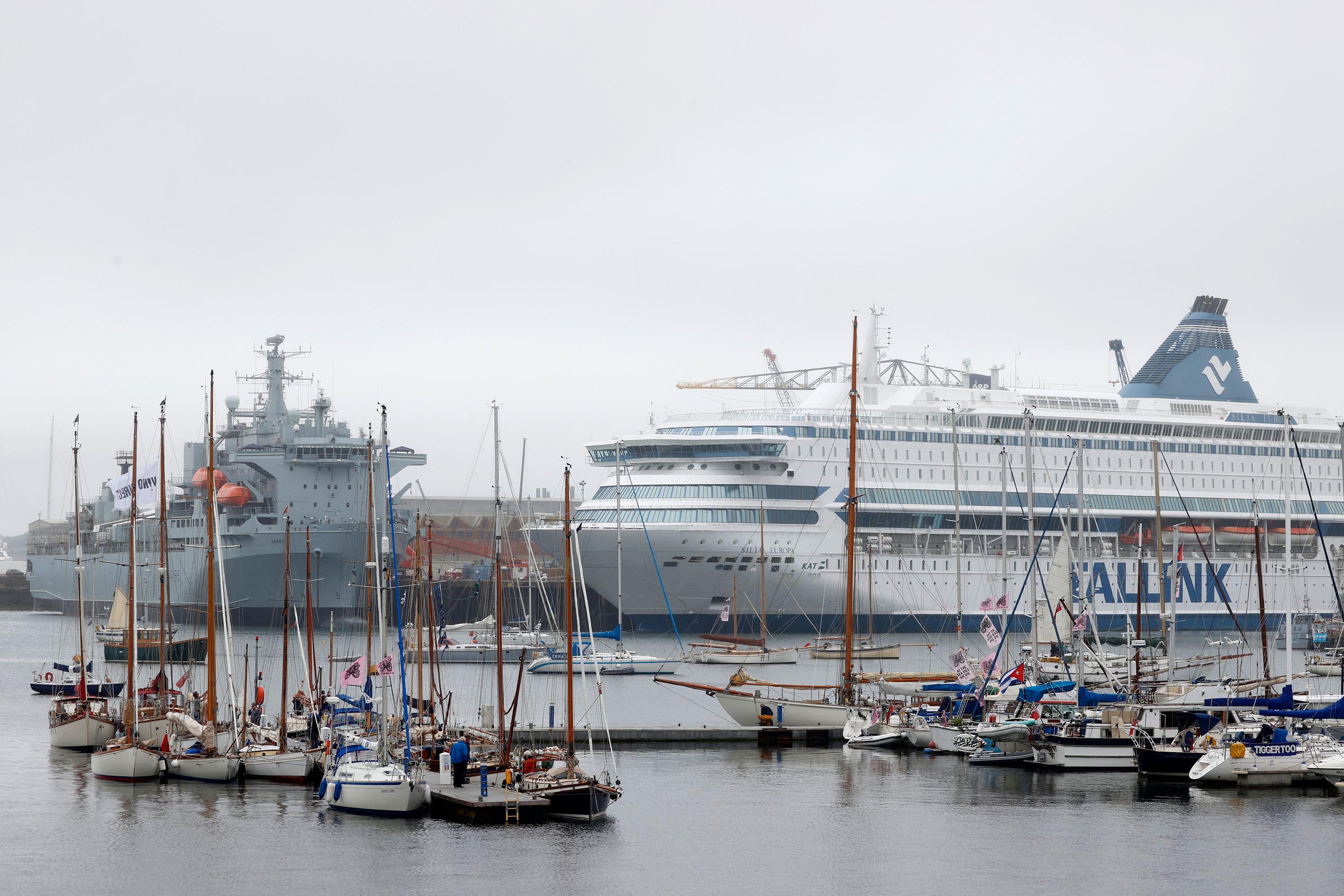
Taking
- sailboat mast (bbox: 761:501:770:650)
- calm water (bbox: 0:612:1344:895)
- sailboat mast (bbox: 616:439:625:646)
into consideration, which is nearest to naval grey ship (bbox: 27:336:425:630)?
sailboat mast (bbox: 616:439:625:646)

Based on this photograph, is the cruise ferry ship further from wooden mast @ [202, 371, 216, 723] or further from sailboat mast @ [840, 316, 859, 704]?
wooden mast @ [202, 371, 216, 723]

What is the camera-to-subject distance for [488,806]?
27.8 m

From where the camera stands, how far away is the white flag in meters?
77.7

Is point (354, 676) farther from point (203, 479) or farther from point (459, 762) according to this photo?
point (203, 479)

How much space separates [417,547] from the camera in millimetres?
37062

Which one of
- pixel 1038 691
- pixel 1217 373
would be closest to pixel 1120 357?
pixel 1217 373

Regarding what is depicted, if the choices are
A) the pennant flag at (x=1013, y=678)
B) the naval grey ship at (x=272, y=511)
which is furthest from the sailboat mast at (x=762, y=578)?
the pennant flag at (x=1013, y=678)

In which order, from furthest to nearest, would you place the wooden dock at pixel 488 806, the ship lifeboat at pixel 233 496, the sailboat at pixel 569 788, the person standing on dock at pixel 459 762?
the ship lifeboat at pixel 233 496 < the person standing on dock at pixel 459 762 < the sailboat at pixel 569 788 < the wooden dock at pixel 488 806

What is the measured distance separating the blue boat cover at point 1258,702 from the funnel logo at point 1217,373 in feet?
180

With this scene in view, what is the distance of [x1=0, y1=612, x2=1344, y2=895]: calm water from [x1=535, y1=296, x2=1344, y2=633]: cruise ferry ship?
109 feet

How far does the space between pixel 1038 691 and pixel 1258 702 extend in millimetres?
6097

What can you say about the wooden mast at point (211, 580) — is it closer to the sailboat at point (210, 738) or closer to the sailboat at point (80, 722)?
the sailboat at point (210, 738)

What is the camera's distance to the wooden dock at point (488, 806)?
27875mm

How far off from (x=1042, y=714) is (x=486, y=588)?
52.9 metres
